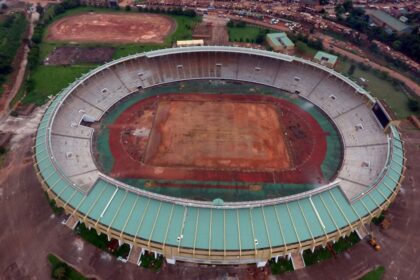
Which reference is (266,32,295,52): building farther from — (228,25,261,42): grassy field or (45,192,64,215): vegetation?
(45,192,64,215): vegetation

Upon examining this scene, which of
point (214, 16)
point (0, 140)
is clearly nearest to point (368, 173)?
point (0, 140)

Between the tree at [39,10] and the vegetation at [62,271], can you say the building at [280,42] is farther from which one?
the tree at [39,10]

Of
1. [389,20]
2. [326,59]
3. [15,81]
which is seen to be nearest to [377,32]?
[389,20]

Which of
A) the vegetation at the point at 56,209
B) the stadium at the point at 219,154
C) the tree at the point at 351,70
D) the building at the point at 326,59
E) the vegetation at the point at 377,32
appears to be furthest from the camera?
the vegetation at the point at 377,32

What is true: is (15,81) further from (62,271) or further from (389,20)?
(389,20)

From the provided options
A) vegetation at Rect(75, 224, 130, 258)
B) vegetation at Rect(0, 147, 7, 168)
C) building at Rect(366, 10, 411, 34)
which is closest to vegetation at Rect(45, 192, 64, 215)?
vegetation at Rect(75, 224, 130, 258)

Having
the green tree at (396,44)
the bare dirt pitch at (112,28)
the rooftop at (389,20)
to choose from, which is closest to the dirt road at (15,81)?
the bare dirt pitch at (112,28)

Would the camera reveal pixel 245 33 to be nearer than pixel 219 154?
No

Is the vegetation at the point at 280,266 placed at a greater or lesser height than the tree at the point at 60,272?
greater
